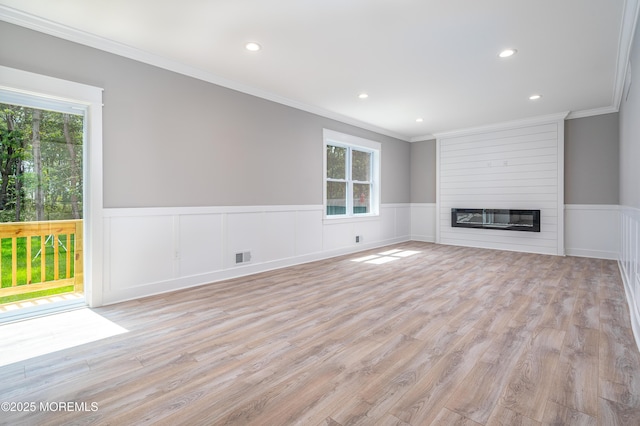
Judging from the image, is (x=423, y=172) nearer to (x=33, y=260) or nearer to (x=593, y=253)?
(x=593, y=253)

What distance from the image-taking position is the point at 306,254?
518 centimetres

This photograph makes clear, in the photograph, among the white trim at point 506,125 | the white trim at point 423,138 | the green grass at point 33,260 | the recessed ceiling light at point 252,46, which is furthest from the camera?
the white trim at point 423,138

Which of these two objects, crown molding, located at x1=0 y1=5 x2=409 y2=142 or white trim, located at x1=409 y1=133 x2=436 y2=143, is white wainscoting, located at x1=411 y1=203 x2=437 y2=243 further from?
crown molding, located at x1=0 y1=5 x2=409 y2=142

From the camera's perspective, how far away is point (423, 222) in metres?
7.69

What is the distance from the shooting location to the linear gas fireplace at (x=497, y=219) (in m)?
5.93

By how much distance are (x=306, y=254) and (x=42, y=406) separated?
12.5 ft

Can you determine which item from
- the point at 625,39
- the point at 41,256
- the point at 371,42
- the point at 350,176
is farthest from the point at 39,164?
the point at 625,39

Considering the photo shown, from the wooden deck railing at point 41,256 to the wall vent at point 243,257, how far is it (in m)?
1.67

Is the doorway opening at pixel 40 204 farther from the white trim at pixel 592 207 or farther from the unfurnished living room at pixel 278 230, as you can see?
the white trim at pixel 592 207

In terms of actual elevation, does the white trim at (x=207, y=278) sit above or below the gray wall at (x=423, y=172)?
below

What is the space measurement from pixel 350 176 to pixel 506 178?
3.14 m

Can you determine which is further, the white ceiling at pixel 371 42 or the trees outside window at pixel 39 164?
the trees outside window at pixel 39 164

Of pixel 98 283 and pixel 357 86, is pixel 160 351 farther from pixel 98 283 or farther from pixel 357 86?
pixel 357 86

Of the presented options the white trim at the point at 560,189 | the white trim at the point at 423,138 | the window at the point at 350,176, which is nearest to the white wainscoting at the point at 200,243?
the window at the point at 350,176
